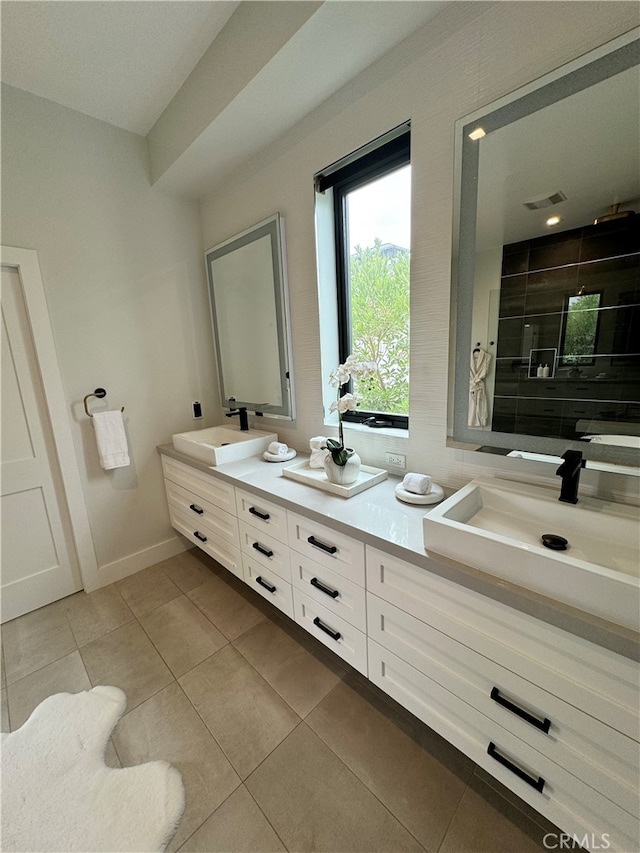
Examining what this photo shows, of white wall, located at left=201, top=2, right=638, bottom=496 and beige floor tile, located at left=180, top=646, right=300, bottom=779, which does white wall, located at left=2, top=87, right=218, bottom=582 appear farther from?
beige floor tile, located at left=180, top=646, right=300, bottom=779

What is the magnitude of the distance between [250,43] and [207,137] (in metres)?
0.49

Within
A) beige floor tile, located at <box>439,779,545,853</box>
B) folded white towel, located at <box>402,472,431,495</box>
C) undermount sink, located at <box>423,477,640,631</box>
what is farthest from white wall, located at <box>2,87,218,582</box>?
beige floor tile, located at <box>439,779,545,853</box>

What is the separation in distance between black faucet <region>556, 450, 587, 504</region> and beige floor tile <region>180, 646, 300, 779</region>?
1.34 metres

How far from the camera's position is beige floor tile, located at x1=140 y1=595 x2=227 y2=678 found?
1.66 meters

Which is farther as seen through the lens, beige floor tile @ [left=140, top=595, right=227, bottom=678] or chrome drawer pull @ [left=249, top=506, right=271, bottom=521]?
beige floor tile @ [left=140, top=595, right=227, bottom=678]

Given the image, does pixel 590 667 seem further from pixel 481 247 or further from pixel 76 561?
pixel 76 561

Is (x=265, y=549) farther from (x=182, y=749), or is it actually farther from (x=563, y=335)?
(x=563, y=335)

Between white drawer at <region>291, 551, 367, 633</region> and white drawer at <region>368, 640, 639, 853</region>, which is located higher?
white drawer at <region>291, 551, 367, 633</region>

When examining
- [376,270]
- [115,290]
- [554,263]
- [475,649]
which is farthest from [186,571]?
[554,263]

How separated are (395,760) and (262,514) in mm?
1031

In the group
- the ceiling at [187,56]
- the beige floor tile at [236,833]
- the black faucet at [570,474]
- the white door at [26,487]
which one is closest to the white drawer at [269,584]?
the beige floor tile at [236,833]

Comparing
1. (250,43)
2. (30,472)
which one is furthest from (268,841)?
(250,43)

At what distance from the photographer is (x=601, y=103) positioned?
3.09ft

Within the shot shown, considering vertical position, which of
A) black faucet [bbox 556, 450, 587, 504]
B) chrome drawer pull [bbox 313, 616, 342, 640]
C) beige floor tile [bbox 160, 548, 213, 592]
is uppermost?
black faucet [bbox 556, 450, 587, 504]
